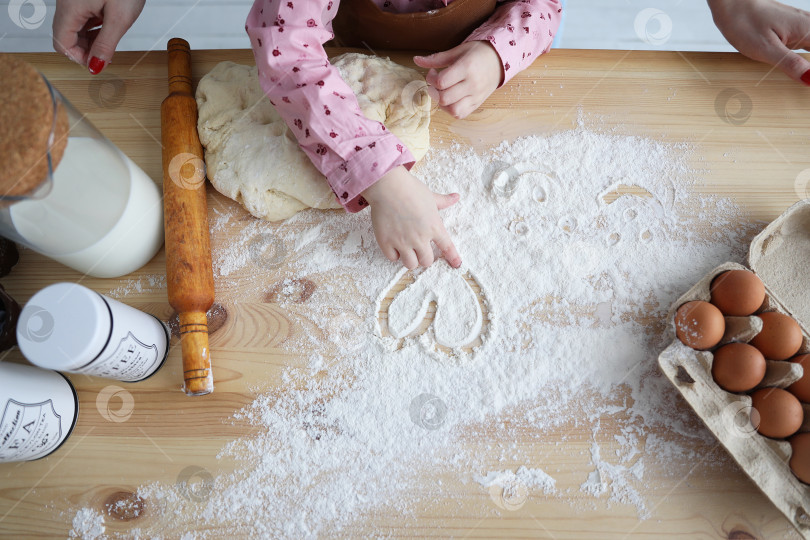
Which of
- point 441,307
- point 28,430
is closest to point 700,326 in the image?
point 441,307

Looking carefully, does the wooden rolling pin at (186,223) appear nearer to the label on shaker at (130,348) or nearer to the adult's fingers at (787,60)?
the label on shaker at (130,348)

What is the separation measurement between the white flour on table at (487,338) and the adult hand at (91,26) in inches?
11.7

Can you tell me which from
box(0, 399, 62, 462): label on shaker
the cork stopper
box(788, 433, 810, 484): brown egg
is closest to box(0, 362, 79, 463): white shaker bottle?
box(0, 399, 62, 462): label on shaker

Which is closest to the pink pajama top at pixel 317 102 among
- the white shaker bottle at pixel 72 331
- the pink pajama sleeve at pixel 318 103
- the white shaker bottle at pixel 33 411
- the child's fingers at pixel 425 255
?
the pink pajama sleeve at pixel 318 103

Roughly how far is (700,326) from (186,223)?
2.15 ft

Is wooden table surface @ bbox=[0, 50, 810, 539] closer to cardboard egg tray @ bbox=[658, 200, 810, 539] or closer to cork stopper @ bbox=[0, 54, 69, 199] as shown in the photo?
cardboard egg tray @ bbox=[658, 200, 810, 539]

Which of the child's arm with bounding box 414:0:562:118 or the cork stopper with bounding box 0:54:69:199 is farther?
the child's arm with bounding box 414:0:562:118

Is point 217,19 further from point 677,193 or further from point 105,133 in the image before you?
point 677,193

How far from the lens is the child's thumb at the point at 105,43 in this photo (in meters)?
0.73

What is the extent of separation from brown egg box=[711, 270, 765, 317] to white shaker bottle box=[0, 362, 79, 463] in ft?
2.68

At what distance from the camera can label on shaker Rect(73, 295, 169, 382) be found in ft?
1.78

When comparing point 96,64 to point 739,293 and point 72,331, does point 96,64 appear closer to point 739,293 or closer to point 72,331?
point 72,331

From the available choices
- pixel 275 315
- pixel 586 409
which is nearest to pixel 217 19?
pixel 275 315

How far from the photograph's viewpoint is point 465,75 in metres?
0.71
